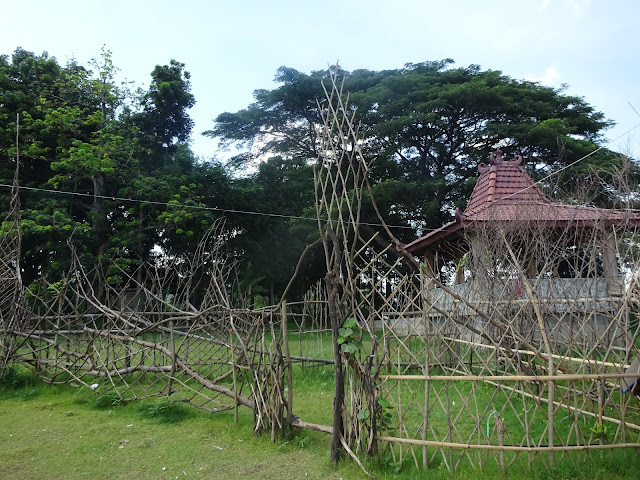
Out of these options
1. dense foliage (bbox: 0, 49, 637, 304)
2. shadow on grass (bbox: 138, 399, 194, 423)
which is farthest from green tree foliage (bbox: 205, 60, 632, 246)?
shadow on grass (bbox: 138, 399, 194, 423)

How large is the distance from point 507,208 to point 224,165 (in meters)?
13.2

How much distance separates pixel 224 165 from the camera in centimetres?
2038

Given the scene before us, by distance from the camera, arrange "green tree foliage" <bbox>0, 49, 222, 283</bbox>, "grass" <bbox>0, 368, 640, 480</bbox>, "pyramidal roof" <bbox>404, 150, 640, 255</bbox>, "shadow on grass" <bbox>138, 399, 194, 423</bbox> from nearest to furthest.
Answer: "grass" <bbox>0, 368, 640, 480</bbox> → "shadow on grass" <bbox>138, 399, 194, 423</bbox> → "pyramidal roof" <bbox>404, 150, 640, 255</bbox> → "green tree foliage" <bbox>0, 49, 222, 283</bbox>

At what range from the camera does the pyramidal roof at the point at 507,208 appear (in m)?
8.86

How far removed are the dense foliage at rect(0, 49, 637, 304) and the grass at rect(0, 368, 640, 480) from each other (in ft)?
31.7

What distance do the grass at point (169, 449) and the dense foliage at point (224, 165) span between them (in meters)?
9.65

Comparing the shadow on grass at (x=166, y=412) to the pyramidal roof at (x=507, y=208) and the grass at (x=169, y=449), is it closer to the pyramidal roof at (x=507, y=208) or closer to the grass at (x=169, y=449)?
the grass at (x=169, y=449)

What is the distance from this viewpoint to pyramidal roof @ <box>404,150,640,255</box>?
349 inches

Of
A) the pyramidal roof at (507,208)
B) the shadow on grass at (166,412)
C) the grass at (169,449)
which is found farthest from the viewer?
the pyramidal roof at (507,208)

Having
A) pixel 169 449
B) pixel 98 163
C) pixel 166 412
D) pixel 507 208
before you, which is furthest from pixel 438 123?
pixel 169 449

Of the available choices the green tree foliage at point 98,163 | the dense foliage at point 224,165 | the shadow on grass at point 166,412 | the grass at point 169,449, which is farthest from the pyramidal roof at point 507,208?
the green tree foliage at point 98,163

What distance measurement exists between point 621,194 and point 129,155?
1424cm

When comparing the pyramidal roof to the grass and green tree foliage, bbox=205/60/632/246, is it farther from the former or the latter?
the grass

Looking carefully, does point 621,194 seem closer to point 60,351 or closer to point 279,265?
point 60,351
